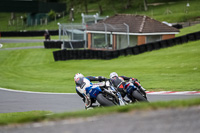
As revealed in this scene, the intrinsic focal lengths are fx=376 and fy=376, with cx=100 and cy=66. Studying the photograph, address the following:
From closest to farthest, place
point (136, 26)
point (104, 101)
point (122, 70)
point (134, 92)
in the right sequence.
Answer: point (104, 101) → point (134, 92) → point (122, 70) → point (136, 26)

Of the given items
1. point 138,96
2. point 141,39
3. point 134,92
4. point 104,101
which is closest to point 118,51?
point 141,39

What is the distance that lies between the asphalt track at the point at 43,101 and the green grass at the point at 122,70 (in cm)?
142

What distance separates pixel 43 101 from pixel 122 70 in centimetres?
929

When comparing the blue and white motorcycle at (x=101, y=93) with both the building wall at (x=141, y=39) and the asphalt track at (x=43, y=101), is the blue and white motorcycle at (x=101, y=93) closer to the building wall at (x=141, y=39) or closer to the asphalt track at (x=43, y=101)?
the asphalt track at (x=43, y=101)

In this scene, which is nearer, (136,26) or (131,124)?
(131,124)

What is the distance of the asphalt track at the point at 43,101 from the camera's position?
1330 cm

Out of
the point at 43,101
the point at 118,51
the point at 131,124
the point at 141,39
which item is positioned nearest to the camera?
the point at 131,124

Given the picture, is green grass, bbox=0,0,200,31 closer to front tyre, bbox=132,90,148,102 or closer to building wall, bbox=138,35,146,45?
building wall, bbox=138,35,146,45

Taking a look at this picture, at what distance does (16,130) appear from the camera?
648 centimetres

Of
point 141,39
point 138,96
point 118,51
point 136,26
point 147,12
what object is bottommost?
point 118,51

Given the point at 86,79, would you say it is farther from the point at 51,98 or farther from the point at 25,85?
the point at 25,85

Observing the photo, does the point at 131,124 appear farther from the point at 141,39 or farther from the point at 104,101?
the point at 141,39

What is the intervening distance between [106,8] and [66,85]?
69922mm

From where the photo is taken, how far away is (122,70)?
76.5 feet
